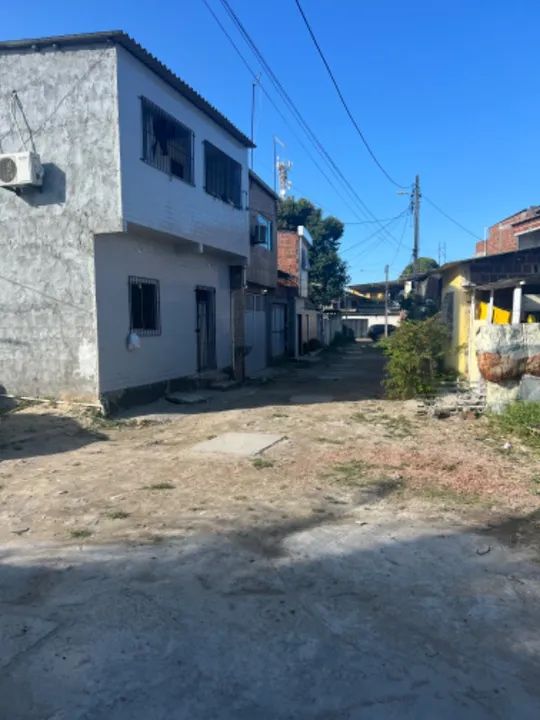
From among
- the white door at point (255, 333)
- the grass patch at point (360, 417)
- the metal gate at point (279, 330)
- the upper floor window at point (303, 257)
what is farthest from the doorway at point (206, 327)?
the upper floor window at point (303, 257)

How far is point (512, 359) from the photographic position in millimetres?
8953

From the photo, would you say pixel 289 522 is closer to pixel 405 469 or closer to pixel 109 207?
pixel 405 469

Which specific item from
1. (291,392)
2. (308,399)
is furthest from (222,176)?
(308,399)

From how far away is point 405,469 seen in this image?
6.45 meters

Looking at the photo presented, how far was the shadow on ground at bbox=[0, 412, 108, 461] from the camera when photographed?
24.9 feet

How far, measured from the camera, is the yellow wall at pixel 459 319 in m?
12.6

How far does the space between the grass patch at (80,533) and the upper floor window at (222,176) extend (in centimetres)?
997

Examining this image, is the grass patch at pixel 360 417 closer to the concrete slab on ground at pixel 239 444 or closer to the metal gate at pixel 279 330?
the concrete slab on ground at pixel 239 444

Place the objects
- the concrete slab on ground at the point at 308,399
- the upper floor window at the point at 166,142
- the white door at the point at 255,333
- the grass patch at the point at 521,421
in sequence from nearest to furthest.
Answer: the grass patch at the point at 521,421
the upper floor window at the point at 166,142
the concrete slab on ground at the point at 308,399
the white door at the point at 255,333

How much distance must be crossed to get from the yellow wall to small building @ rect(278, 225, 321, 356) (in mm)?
10560

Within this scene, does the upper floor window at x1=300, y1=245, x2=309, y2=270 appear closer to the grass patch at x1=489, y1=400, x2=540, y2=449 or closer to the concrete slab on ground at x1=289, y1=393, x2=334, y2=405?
the concrete slab on ground at x1=289, y1=393, x2=334, y2=405

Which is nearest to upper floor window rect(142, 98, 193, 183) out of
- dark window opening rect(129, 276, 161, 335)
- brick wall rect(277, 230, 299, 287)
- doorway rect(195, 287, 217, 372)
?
dark window opening rect(129, 276, 161, 335)

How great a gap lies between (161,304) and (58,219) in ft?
9.46

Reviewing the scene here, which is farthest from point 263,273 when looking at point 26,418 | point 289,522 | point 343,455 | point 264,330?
point 289,522
